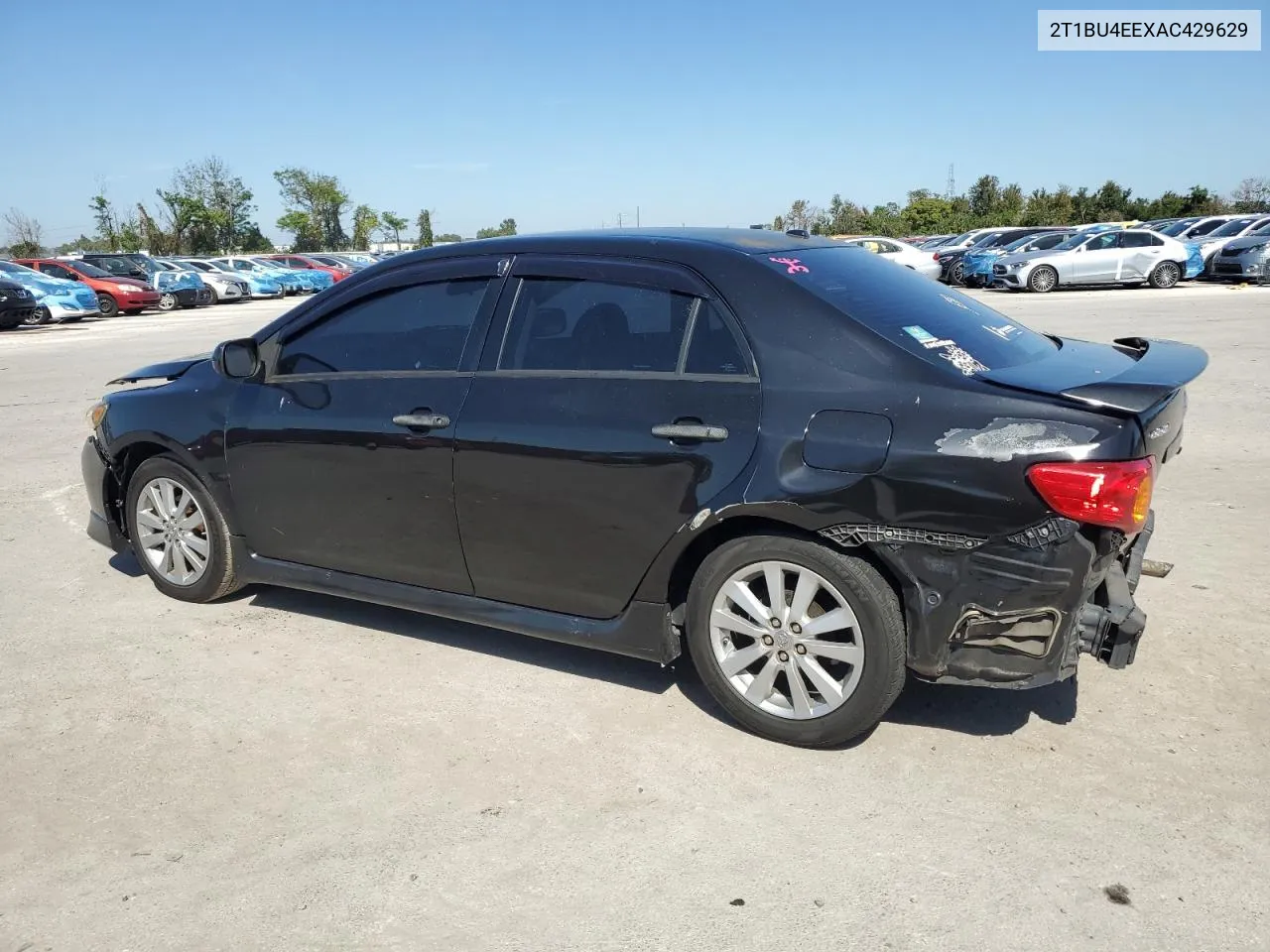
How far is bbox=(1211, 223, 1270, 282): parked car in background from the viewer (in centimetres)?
2509

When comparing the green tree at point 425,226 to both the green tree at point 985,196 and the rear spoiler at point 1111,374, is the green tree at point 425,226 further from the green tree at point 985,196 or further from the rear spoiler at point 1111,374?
the rear spoiler at point 1111,374

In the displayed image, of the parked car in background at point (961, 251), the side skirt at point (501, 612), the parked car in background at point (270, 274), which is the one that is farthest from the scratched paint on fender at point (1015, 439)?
the parked car in background at point (270, 274)

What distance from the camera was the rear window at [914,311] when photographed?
11.0ft

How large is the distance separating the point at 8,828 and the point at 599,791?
1761 mm

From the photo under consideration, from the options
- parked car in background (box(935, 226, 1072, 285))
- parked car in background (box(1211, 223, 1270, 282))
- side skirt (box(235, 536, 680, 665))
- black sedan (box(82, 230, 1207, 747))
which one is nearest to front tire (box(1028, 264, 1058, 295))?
parked car in background (box(935, 226, 1072, 285))

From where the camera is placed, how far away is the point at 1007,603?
3.08 metres

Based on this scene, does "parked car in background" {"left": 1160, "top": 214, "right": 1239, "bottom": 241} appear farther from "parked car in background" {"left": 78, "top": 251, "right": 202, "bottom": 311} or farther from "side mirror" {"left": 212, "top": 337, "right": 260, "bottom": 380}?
"side mirror" {"left": 212, "top": 337, "right": 260, "bottom": 380}

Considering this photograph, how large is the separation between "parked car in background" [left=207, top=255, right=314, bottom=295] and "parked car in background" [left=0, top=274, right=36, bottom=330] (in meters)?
11.7

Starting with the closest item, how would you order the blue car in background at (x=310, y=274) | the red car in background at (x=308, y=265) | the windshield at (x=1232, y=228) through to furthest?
1. the windshield at (x=1232, y=228)
2. the blue car in background at (x=310, y=274)
3. the red car in background at (x=308, y=265)

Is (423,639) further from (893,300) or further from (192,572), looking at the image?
(893,300)

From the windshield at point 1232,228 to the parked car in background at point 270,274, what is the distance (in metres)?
28.3

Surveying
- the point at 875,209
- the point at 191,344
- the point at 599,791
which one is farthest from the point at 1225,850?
the point at 875,209

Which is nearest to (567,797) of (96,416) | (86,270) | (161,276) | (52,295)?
(96,416)

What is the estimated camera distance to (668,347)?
11.7 ft
